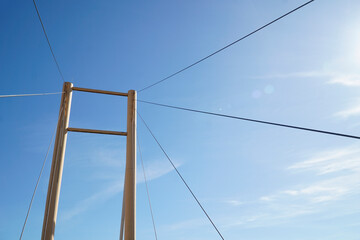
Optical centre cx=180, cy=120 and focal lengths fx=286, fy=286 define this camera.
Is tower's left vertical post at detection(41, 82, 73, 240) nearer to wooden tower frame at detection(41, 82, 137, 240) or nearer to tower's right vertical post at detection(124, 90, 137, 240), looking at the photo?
wooden tower frame at detection(41, 82, 137, 240)

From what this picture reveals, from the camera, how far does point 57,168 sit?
A: 23.5ft

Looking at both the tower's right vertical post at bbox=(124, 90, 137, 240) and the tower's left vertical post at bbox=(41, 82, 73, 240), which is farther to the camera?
the tower's right vertical post at bbox=(124, 90, 137, 240)

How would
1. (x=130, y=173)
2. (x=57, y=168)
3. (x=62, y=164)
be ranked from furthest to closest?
1. (x=130, y=173)
2. (x=62, y=164)
3. (x=57, y=168)

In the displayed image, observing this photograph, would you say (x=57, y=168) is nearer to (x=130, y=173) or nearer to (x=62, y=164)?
(x=62, y=164)

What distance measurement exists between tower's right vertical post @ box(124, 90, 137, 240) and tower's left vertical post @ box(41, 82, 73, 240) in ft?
5.37

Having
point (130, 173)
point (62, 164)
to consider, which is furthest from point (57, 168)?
point (130, 173)

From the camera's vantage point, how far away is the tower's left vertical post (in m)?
6.45

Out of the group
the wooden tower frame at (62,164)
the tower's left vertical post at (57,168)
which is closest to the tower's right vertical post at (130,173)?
the wooden tower frame at (62,164)

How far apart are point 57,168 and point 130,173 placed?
1.81 m

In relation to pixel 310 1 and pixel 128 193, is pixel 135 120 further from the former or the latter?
pixel 310 1

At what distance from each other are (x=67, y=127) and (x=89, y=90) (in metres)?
1.29

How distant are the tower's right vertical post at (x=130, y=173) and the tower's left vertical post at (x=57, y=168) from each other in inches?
64.4

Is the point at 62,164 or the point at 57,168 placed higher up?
the point at 62,164

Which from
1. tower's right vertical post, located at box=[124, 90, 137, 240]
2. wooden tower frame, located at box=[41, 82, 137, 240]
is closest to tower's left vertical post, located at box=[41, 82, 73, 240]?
wooden tower frame, located at box=[41, 82, 137, 240]
